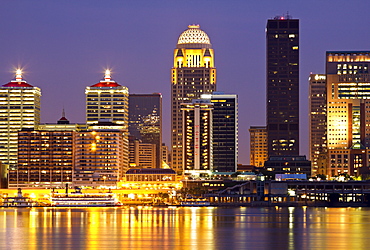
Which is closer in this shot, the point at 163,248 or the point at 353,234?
the point at 163,248

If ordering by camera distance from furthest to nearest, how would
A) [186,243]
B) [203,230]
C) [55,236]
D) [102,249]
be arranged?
[203,230], [55,236], [186,243], [102,249]

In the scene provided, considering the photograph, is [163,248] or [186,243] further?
[186,243]

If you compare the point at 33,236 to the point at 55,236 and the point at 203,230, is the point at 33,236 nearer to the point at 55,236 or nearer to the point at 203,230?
the point at 55,236

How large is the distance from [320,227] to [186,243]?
44.9 meters

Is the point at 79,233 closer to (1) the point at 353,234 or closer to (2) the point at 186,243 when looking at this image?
(2) the point at 186,243

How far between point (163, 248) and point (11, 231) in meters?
44.2

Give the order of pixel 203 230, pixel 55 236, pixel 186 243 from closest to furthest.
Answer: pixel 186 243
pixel 55 236
pixel 203 230

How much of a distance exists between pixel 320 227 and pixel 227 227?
15844 millimetres

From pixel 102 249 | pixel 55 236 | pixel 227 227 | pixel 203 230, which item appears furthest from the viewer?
pixel 227 227

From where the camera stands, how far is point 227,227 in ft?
535

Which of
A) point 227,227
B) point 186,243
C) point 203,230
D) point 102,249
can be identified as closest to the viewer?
point 102,249

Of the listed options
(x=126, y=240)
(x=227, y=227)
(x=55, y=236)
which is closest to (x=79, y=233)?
(x=55, y=236)

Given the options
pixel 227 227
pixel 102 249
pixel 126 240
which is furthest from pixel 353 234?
pixel 102 249

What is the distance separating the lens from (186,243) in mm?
126000
